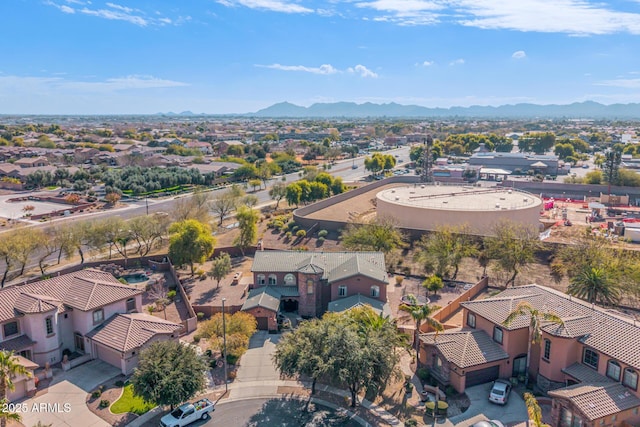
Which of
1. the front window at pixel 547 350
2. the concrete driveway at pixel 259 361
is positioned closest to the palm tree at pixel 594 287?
the front window at pixel 547 350

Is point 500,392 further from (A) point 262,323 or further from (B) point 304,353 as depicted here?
(A) point 262,323

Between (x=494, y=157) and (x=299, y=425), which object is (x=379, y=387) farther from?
(x=494, y=157)

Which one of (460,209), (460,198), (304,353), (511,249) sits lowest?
(304,353)

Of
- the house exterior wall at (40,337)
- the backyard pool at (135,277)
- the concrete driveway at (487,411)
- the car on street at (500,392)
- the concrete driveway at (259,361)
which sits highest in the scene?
the house exterior wall at (40,337)

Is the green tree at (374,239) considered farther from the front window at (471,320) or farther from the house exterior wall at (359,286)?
the front window at (471,320)

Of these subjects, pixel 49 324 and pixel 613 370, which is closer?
pixel 613 370

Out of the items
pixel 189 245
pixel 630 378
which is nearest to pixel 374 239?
pixel 189 245
